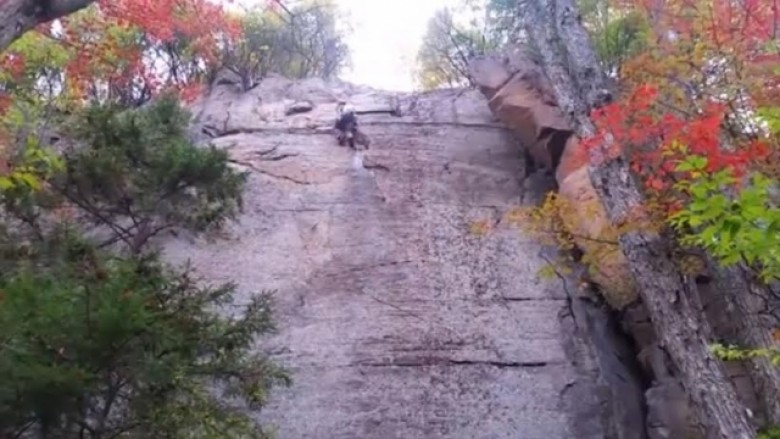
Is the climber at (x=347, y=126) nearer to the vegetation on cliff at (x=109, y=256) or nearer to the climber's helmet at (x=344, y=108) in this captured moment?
the climber's helmet at (x=344, y=108)

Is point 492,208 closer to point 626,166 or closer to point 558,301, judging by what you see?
point 558,301

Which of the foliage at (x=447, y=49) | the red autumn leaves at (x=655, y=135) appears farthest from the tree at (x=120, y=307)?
the foliage at (x=447, y=49)

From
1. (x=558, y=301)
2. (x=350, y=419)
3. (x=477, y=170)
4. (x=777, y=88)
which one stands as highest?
(x=477, y=170)

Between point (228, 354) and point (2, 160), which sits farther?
point (2, 160)

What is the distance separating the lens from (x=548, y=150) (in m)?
11.9

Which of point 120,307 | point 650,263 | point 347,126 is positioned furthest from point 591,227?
point 120,307

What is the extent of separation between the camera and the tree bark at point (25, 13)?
459 centimetres

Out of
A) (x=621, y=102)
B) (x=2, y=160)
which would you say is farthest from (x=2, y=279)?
(x=621, y=102)

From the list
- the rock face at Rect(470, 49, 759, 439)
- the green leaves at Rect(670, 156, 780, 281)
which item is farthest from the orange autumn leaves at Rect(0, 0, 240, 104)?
the green leaves at Rect(670, 156, 780, 281)

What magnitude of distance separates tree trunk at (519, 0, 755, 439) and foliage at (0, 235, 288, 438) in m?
3.81

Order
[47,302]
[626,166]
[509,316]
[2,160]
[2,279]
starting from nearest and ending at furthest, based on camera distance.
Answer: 1. [47,302]
2. [2,279]
3. [2,160]
4. [626,166]
5. [509,316]

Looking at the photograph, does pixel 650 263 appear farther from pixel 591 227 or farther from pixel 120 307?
pixel 120 307

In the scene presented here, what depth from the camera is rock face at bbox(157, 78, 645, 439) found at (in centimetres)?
902

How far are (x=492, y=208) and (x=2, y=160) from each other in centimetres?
668
